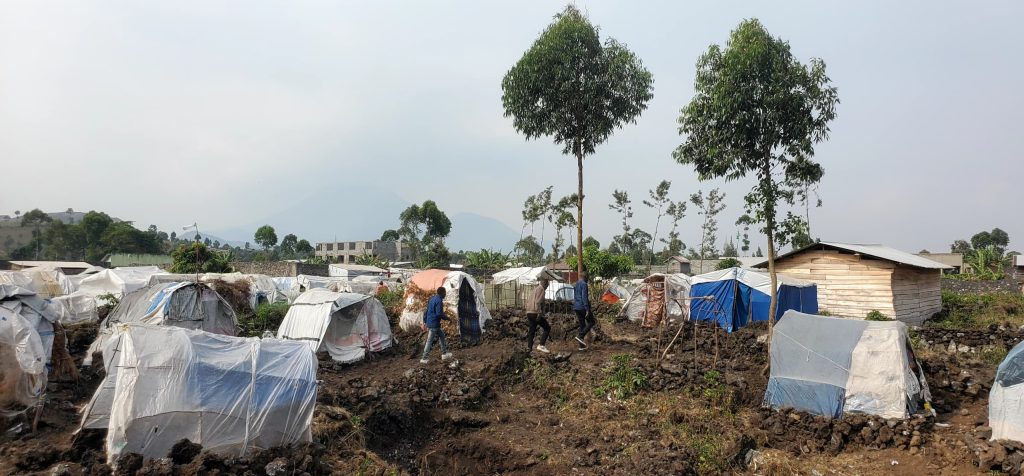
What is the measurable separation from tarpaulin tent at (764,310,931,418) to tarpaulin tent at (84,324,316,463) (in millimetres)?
7157

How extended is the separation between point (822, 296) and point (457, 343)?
13050 millimetres

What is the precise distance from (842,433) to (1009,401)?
1.91m

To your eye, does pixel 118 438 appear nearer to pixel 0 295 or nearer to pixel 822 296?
pixel 0 295

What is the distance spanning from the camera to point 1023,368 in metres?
6.82

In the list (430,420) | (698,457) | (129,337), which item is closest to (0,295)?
(129,337)

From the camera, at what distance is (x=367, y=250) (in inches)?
2785

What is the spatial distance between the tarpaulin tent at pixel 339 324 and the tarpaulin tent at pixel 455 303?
2.20 metres

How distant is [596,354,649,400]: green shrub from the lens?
33.1 ft

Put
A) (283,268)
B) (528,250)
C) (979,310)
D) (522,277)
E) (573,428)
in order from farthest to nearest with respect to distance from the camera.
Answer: (528,250) → (283,268) → (522,277) → (979,310) → (573,428)

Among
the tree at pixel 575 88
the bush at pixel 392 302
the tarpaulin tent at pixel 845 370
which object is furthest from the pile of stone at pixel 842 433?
the bush at pixel 392 302

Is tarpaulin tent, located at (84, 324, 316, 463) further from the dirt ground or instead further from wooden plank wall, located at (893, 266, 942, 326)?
wooden plank wall, located at (893, 266, 942, 326)

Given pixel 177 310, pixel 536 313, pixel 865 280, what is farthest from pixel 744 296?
pixel 177 310

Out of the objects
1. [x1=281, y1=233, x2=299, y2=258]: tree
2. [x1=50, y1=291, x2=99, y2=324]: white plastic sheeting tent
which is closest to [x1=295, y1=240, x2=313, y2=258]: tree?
[x1=281, y1=233, x2=299, y2=258]: tree

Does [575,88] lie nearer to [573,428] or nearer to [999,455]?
[573,428]
